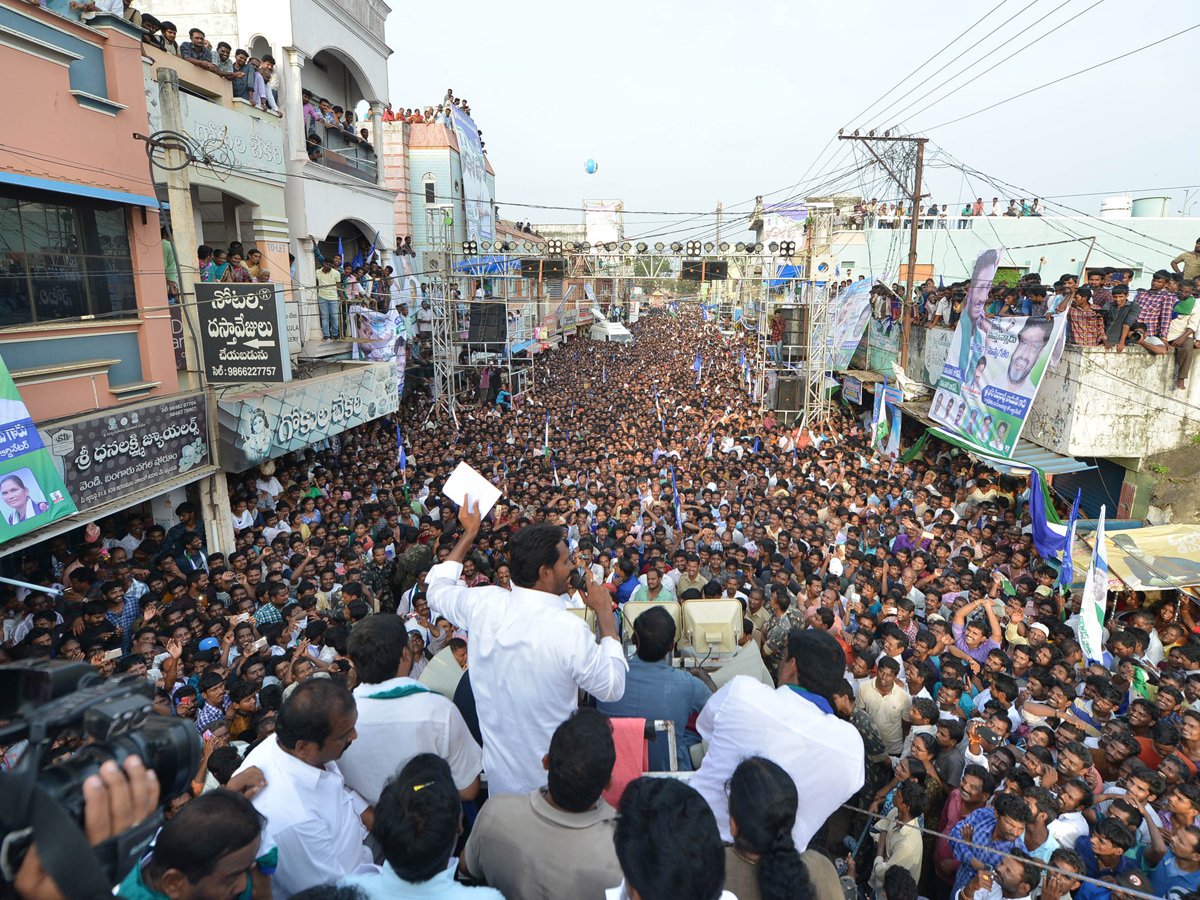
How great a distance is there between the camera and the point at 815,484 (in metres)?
11.0

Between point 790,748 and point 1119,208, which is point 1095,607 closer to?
point 790,748

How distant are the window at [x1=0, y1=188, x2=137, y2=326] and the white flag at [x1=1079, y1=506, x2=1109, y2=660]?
1000 centimetres

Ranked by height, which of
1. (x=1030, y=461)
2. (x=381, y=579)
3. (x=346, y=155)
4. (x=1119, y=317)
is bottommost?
(x=381, y=579)

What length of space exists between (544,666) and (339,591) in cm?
468

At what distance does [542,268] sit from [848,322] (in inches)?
323

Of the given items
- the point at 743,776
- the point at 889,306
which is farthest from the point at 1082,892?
the point at 889,306

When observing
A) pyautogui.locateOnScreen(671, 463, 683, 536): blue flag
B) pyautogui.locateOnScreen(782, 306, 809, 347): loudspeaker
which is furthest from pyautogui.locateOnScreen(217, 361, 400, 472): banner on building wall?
pyautogui.locateOnScreen(782, 306, 809, 347): loudspeaker

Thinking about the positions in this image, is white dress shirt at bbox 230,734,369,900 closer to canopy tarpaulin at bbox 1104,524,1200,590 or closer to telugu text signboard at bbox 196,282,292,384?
canopy tarpaulin at bbox 1104,524,1200,590

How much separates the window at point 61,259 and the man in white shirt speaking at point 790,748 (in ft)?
26.3

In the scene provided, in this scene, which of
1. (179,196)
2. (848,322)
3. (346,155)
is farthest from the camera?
(848,322)

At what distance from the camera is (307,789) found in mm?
2426

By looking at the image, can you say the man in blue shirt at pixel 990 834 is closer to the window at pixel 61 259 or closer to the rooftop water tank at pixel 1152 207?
the window at pixel 61 259

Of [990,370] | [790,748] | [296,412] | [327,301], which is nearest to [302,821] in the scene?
[790,748]

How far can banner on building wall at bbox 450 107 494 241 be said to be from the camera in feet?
82.2
